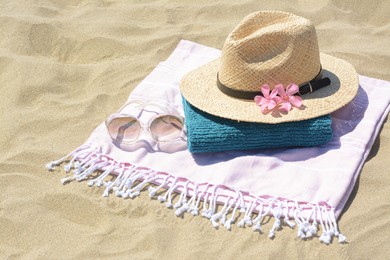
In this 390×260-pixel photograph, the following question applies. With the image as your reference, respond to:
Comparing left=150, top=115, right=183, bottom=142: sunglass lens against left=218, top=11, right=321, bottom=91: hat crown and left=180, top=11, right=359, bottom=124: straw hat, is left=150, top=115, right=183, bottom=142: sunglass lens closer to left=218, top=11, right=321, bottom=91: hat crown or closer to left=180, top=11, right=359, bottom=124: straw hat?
left=180, top=11, right=359, bottom=124: straw hat

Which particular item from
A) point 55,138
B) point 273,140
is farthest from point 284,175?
point 55,138

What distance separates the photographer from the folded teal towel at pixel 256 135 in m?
2.66

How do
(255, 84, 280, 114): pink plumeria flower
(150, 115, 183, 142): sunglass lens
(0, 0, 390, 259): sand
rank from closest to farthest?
→ 1. (0, 0, 390, 259): sand
2. (255, 84, 280, 114): pink plumeria flower
3. (150, 115, 183, 142): sunglass lens

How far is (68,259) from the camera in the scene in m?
2.34

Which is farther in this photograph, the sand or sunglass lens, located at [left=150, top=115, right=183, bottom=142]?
sunglass lens, located at [left=150, top=115, right=183, bottom=142]

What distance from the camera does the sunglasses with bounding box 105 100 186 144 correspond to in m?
2.78

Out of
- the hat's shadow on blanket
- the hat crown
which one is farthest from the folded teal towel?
the hat crown

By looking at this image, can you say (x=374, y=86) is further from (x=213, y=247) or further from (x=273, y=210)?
(x=213, y=247)

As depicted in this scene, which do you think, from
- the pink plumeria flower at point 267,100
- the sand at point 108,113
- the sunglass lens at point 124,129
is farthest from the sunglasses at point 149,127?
the pink plumeria flower at point 267,100

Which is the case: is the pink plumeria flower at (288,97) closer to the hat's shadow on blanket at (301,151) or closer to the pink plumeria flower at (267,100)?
the pink plumeria flower at (267,100)

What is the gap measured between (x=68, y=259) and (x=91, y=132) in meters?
0.79

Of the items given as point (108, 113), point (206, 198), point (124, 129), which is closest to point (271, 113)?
point (206, 198)

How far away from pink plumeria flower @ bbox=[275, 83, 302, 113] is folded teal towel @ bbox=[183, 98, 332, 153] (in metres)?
0.07

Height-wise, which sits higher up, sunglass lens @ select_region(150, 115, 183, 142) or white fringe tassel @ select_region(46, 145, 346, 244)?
sunglass lens @ select_region(150, 115, 183, 142)
